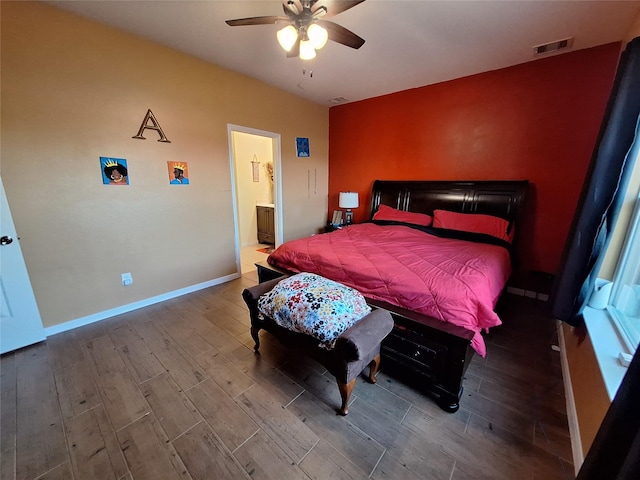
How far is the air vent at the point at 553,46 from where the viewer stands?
2.38 meters

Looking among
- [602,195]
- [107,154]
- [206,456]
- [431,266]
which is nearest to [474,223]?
[431,266]

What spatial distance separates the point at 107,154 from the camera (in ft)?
7.77

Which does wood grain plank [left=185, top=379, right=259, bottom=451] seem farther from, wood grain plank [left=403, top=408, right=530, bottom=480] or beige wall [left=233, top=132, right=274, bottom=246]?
beige wall [left=233, top=132, right=274, bottom=246]

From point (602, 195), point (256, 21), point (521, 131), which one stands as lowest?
point (602, 195)

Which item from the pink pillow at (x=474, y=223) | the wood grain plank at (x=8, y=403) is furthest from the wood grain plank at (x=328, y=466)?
the pink pillow at (x=474, y=223)

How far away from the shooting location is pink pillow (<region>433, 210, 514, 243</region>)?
Answer: 114 inches

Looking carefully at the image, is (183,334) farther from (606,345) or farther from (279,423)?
(606,345)

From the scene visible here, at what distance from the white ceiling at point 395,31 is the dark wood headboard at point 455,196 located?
1.36 metres

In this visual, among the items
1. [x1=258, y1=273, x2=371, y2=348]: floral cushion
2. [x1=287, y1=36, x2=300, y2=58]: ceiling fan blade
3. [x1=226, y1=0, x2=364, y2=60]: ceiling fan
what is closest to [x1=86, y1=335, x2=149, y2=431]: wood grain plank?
[x1=258, y1=273, x2=371, y2=348]: floral cushion

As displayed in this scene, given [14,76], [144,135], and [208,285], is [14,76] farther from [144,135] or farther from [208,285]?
[208,285]

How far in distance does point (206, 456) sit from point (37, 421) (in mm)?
1083

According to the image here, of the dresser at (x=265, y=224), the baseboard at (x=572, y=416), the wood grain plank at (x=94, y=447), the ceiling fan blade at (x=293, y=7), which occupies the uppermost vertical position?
the ceiling fan blade at (x=293, y=7)

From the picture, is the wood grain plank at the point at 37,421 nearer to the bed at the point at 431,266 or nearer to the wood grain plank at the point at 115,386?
the wood grain plank at the point at 115,386

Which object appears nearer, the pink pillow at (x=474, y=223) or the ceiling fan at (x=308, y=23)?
the ceiling fan at (x=308, y=23)
